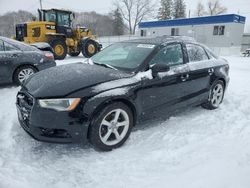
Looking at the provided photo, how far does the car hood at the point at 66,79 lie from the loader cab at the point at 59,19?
446 inches

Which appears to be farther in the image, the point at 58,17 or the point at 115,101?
the point at 58,17

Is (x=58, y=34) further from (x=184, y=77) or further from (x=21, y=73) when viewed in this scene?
(x=184, y=77)

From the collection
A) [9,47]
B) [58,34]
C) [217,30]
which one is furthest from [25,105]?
[217,30]

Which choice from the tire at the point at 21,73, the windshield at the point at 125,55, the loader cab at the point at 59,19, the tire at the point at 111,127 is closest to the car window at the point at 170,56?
the windshield at the point at 125,55

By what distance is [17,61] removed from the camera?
6.34m

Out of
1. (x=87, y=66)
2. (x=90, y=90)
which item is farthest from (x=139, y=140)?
(x=87, y=66)

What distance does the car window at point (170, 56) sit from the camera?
408 cm

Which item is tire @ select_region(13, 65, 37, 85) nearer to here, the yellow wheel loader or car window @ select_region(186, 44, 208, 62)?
car window @ select_region(186, 44, 208, 62)

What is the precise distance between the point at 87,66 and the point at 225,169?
247 centimetres

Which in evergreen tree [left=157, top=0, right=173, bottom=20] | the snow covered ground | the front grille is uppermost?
evergreen tree [left=157, top=0, right=173, bottom=20]

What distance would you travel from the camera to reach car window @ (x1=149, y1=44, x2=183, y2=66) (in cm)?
408

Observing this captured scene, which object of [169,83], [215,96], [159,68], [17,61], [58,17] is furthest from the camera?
[58,17]

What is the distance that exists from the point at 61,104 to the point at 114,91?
0.69m

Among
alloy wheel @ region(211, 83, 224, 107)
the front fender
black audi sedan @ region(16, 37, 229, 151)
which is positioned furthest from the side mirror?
alloy wheel @ region(211, 83, 224, 107)
